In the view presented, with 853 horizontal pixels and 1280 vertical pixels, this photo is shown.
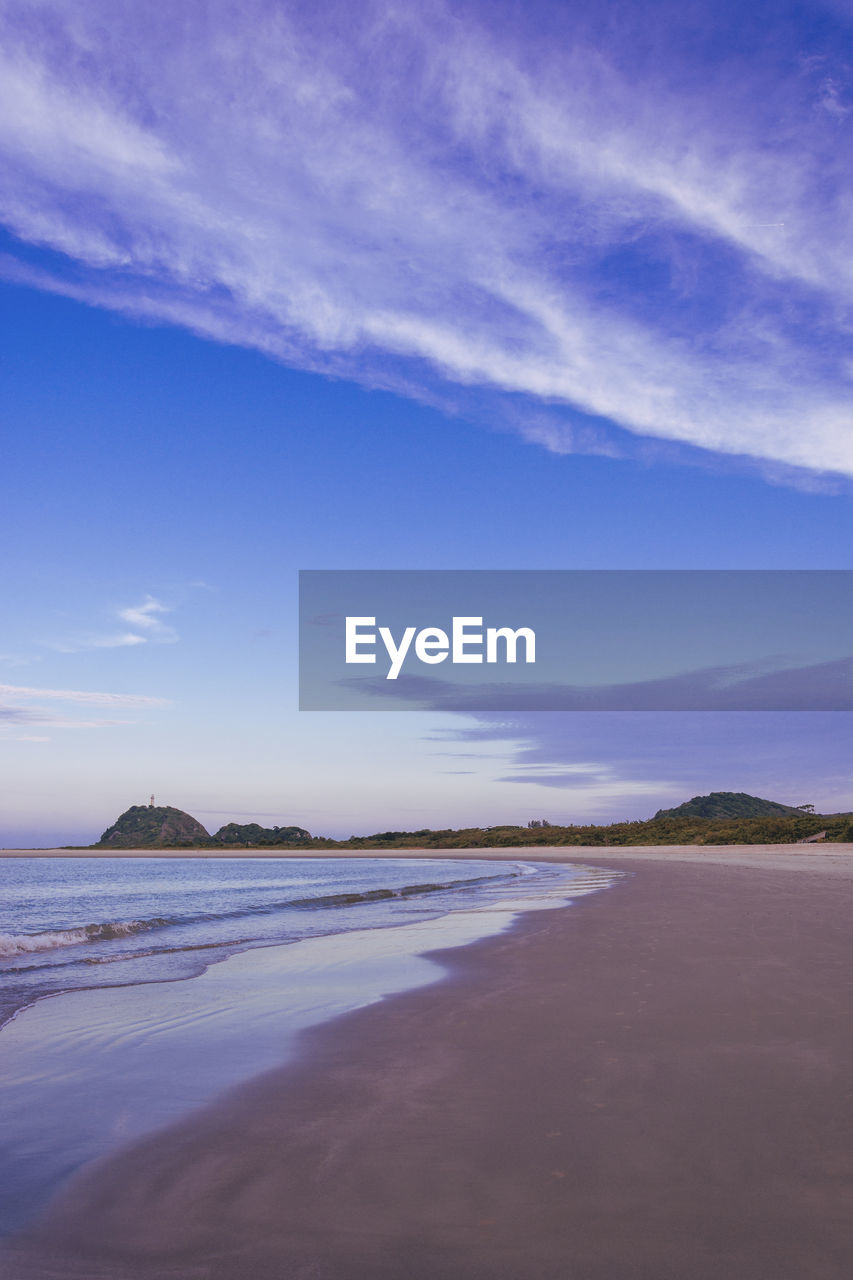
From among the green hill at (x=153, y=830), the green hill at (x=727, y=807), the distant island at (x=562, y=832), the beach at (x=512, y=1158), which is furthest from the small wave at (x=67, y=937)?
the green hill at (x=153, y=830)

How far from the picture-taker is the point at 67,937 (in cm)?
1599

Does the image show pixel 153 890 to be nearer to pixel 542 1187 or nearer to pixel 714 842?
pixel 542 1187

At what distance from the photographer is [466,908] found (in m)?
21.0

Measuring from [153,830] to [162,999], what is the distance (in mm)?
168535

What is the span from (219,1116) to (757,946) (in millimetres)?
8474

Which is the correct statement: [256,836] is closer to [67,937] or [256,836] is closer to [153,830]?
[153,830]

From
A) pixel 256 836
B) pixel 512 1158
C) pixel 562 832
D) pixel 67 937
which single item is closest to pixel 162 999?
pixel 512 1158

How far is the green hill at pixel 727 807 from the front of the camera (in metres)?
119

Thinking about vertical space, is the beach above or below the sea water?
above

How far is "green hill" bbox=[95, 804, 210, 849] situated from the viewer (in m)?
163

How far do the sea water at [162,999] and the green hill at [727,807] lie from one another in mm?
104948

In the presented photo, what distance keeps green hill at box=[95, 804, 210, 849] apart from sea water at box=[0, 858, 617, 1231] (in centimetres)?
15038

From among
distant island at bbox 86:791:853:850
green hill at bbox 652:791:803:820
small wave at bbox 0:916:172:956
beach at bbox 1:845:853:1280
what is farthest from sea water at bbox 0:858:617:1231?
green hill at bbox 652:791:803:820

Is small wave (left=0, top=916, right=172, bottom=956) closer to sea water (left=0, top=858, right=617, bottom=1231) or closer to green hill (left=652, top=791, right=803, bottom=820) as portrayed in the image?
sea water (left=0, top=858, right=617, bottom=1231)
